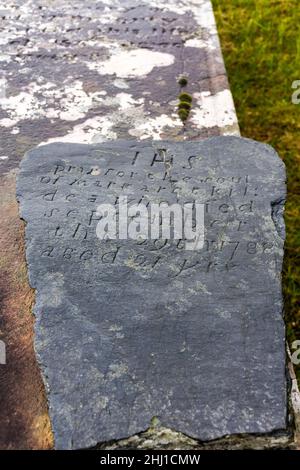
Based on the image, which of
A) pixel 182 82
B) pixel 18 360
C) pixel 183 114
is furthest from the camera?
pixel 182 82

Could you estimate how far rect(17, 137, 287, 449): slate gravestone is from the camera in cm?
146

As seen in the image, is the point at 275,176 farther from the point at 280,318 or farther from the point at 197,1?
the point at 197,1

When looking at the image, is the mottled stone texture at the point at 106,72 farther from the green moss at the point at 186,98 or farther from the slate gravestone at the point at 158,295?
the slate gravestone at the point at 158,295

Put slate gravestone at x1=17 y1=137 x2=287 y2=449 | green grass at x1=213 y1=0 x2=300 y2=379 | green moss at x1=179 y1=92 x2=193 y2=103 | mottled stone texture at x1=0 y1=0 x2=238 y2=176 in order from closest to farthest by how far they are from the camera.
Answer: slate gravestone at x1=17 y1=137 x2=287 y2=449 < mottled stone texture at x1=0 y1=0 x2=238 y2=176 < green moss at x1=179 y1=92 x2=193 y2=103 < green grass at x1=213 y1=0 x2=300 y2=379

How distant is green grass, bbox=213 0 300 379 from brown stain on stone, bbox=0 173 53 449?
1285mm

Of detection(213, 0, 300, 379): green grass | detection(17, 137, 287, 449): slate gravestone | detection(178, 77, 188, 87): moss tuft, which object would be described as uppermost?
→ detection(178, 77, 188, 87): moss tuft

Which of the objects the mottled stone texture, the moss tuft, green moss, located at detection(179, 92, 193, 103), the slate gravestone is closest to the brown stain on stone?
the slate gravestone

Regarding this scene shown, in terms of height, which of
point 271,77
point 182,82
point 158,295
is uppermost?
point 182,82

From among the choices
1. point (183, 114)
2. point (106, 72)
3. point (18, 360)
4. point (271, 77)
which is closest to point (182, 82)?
point (183, 114)

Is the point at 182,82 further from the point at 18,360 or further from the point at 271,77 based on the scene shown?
the point at 18,360

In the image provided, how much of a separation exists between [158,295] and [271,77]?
2499mm

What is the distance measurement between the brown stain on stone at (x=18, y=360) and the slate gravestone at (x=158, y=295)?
10 centimetres

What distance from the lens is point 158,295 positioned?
5.47ft

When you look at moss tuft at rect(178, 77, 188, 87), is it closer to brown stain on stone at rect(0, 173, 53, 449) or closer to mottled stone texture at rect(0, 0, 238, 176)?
mottled stone texture at rect(0, 0, 238, 176)
